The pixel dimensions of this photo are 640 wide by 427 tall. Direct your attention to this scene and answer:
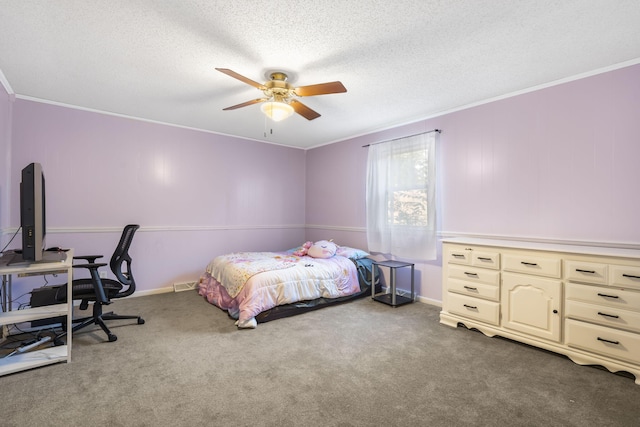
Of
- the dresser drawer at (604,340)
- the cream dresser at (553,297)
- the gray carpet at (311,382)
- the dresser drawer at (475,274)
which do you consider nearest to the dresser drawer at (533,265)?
the cream dresser at (553,297)

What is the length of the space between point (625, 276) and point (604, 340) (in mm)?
500

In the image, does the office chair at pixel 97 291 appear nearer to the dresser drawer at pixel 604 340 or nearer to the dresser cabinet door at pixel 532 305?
the dresser cabinet door at pixel 532 305

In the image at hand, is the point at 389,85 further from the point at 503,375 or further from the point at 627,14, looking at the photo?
the point at 503,375

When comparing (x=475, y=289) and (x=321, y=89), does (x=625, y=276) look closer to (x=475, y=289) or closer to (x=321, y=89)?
(x=475, y=289)

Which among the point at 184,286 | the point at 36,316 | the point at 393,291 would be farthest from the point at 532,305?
the point at 184,286

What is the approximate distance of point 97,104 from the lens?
12.0 feet

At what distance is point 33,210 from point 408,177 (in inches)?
151

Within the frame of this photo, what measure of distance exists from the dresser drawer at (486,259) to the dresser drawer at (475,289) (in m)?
0.19

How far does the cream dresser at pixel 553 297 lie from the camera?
2.15 metres

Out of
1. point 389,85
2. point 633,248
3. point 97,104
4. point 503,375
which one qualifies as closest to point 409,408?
point 503,375

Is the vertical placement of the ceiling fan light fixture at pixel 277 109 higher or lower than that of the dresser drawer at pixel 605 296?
higher

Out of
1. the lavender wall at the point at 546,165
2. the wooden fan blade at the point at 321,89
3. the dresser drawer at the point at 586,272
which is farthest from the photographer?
the lavender wall at the point at 546,165

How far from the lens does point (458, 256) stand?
3076 mm

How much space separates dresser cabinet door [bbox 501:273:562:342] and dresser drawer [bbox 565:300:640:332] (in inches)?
3.9
